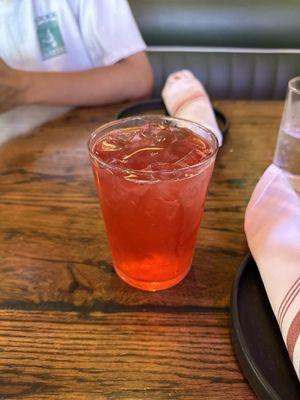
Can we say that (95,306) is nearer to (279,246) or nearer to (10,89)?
(279,246)

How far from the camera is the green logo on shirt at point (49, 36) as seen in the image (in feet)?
4.47

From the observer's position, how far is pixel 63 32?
140 cm

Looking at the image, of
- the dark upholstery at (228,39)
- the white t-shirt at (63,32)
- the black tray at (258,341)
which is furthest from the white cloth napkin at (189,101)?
the dark upholstery at (228,39)

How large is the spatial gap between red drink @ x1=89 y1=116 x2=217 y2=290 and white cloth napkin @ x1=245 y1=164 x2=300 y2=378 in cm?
8

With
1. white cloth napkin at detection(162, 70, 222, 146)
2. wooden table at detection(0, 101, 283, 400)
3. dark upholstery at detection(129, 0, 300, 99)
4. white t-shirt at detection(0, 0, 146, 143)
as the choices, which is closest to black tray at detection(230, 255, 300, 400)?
wooden table at detection(0, 101, 283, 400)

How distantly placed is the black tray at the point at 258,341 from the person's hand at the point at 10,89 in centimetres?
77

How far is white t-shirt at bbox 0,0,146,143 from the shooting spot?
51.8 inches

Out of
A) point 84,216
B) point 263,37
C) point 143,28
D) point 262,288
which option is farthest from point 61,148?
point 263,37

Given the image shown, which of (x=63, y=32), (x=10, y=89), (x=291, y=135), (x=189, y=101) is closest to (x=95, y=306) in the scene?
(x=291, y=135)

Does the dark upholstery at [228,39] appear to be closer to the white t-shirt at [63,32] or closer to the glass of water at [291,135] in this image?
the white t-shirt at [63,32]

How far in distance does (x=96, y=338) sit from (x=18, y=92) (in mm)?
783

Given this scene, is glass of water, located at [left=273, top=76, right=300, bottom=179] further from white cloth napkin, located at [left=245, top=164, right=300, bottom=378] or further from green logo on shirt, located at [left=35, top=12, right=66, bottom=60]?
green logo on shirt, located at [left=35, top=12, right=66, bottom=60]

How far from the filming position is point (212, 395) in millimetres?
393

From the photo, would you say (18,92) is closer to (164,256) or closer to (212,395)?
(164,256)
